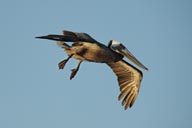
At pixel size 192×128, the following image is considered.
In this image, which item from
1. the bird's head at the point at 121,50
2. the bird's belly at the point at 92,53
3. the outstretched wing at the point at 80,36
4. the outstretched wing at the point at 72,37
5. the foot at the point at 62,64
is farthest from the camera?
the foot at the point at 62,64

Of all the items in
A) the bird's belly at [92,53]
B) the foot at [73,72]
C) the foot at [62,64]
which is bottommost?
the foot at [73,72]

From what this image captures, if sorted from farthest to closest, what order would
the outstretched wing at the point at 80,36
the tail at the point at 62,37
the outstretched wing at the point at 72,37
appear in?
the outstretched wing at the point at 80,36 < the outstretched wing at the point at 72,37 < the tail at the point at 62,37

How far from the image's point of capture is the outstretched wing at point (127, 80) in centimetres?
2297

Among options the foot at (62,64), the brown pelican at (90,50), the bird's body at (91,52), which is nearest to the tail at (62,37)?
the brown pelican at (90,50)

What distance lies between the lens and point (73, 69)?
20.8 meters

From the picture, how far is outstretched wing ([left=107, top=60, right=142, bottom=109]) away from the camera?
904 inches

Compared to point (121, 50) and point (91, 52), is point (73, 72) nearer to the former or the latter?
point (91, 52)

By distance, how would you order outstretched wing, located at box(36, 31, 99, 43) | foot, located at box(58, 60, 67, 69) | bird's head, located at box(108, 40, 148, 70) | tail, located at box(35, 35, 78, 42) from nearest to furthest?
tail, located at box(35, 35, 78, 42) < outstretched wing, located at box(36, 31, 99, 43) < bird's head, located at box(108, 40, 148, 70) < foot, located at box(58, 60, 67, 69)

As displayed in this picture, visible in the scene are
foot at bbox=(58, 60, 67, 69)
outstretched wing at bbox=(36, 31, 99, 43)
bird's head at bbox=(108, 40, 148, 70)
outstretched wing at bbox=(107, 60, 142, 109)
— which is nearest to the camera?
outstretched wing at bbox=(36, 31, 99, 43)

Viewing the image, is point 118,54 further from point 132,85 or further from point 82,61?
point 132,85

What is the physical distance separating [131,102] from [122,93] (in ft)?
2.64

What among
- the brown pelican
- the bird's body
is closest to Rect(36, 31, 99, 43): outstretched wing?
the brown pelican

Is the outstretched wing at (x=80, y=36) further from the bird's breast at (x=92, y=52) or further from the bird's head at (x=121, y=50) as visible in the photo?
the bird's head at (x=121, y=50)

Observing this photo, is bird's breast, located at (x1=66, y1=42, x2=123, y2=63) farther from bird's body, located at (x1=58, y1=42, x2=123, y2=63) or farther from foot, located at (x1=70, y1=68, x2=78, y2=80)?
foot, located at (x1=70, y1=68, x2=78, y2=80)
